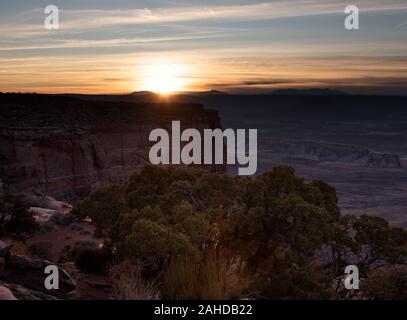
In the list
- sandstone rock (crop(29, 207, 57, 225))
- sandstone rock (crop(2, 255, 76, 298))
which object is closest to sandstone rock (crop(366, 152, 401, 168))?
sandstone rock (crop(29, 207, 57, 225))

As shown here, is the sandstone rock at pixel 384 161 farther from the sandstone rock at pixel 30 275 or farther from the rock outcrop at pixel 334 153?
the sandstone rock at pixel 30 275

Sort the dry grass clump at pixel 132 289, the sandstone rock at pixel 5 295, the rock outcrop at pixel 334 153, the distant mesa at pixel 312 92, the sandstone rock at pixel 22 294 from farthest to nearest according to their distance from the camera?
1. the distant mesa at pixel 312 92
2. the rock outcrop at pixel 334 153
3. the dry grass clump at pixel 132 289
4. the sandstone rock at pixel 22 294
5. the sandstone rock at pixel 5 295

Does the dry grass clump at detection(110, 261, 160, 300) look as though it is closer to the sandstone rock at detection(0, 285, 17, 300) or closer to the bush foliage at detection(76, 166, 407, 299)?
the bush foliage at detection(76, 166, 407, 299)

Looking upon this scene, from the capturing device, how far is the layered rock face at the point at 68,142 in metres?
36.4

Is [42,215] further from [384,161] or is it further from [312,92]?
[312,92]

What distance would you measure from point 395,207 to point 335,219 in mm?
55465

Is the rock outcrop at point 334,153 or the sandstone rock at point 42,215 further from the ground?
the rock outcrop at point 334,153

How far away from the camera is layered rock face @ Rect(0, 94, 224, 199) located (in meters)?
36.4

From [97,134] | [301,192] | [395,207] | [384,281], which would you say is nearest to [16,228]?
[301,192]

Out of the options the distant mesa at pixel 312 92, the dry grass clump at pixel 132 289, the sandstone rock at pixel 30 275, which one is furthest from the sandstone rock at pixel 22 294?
the distant mesa at pixel 312 92

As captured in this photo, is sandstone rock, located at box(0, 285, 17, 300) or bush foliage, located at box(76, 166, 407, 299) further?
bush foliage, located at box(76, 166, 407, 299)

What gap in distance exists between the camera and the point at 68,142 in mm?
39906

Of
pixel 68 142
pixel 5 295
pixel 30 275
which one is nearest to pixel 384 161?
pixel 68 142
